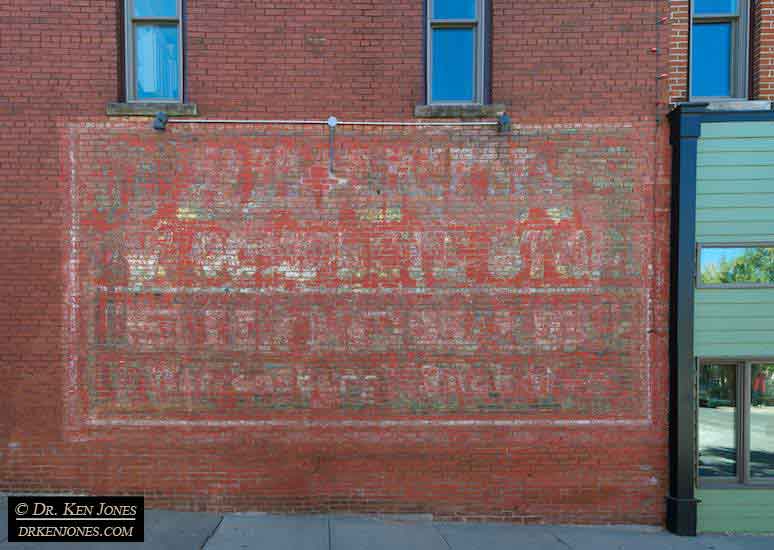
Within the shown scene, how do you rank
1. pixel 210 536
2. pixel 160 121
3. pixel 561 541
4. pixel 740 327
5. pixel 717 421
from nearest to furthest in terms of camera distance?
pixel 210 536 → pixel 561 541 → pixel 160 121 → pixel 740 327 → pixel 717 421

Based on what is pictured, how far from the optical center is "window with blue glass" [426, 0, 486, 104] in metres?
5.70

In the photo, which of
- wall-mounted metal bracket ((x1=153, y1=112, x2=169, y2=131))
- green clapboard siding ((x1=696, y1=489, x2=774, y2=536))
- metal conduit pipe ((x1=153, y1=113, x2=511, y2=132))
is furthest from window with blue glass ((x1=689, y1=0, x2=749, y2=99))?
wall-mounted metal bracket ((x1=153, y1=112, x2=169, y2=131))

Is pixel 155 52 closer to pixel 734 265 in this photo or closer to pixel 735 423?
pixel 734 265

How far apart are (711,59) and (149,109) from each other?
7.01 meters

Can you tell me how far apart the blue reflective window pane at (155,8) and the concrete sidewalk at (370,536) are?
6097 millimetres

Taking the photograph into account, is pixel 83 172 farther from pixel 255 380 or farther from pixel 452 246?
pixel 452 246

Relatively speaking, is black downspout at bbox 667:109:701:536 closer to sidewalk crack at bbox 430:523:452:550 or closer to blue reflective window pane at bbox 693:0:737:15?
blue reflective window pane at bbox 693:0:737:15

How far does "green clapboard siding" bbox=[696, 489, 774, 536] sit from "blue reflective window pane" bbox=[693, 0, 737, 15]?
594 cm

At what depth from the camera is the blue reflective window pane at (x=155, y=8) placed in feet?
18.6

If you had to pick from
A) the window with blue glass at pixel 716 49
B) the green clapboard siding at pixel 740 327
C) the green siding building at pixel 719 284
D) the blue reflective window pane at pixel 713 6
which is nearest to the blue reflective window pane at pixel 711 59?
the window with blue glass at pixel 716 49

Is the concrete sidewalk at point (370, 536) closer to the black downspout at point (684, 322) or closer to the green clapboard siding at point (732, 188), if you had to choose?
the black downspout at point (684, 322)

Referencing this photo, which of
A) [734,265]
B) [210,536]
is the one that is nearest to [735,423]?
[734,265]

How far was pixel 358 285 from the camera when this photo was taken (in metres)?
5.51

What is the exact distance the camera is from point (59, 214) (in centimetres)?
544
